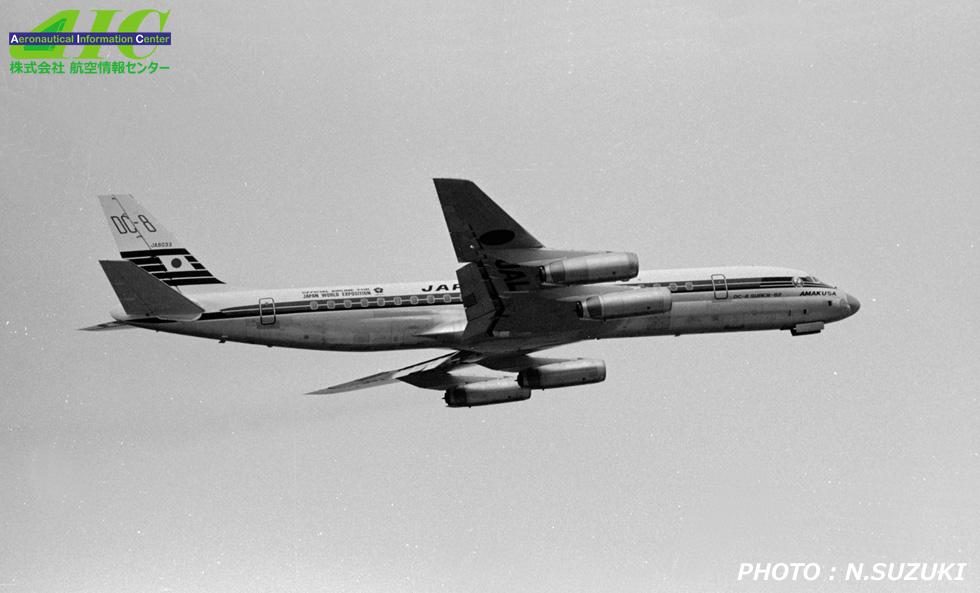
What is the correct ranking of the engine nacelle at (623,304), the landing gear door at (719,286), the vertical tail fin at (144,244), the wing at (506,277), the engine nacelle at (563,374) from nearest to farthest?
the wing at (506,277) → the engine nacelle at (623,304) → the vertical tail fin at (144,244) → the engine nacelle at (563,374) → the landing gear door at (719,286)

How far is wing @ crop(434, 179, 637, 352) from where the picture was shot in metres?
44.3

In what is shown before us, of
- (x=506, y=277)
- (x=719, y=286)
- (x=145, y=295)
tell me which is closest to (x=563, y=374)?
(x=719, y=286)

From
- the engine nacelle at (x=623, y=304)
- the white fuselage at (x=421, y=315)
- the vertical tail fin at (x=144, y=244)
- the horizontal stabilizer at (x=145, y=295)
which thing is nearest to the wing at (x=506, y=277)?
the white fuselage at (x=421, y=315)

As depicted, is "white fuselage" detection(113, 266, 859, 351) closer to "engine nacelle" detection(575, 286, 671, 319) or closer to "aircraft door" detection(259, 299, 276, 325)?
"aircraft door" detection(259, 299, 276, 325)

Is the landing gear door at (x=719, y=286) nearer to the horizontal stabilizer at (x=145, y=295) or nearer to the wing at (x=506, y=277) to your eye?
the wing at (x=506, y=277)

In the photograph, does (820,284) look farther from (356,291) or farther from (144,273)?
Result: (144,273)

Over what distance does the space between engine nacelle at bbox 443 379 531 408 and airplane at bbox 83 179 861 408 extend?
0.04m

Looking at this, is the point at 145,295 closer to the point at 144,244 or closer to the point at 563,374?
the point at 144,244

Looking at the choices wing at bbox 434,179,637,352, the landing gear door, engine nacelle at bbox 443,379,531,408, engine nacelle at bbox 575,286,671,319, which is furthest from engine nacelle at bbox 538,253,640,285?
engine nacelle at bbox 443,379,531,408

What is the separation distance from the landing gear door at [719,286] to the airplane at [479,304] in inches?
2.0

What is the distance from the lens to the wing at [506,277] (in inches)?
1743

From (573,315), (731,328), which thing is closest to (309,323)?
(573,315)

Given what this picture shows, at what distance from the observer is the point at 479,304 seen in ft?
158

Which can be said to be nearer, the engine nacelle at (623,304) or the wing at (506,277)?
the wing at (506,277)
